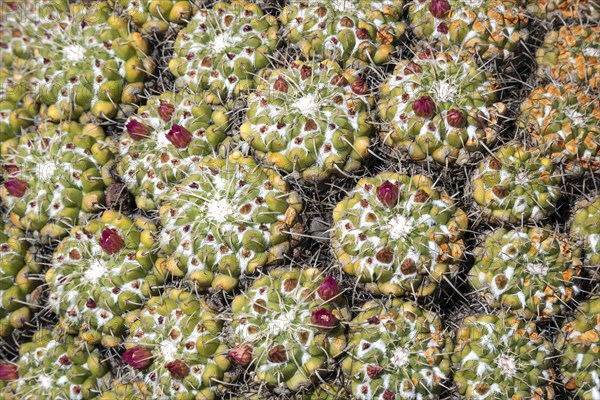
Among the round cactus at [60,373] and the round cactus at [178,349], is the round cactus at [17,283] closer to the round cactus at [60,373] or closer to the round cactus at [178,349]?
the round cactus at [60,373]

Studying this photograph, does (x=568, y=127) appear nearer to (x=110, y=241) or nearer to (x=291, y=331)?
(x=291, y=331)

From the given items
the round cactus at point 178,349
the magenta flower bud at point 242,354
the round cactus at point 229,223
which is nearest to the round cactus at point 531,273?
the round cactus at point 229,223

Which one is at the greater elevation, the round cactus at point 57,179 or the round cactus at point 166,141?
the round cactus at point 166,141

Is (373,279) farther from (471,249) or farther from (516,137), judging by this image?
(516,137)

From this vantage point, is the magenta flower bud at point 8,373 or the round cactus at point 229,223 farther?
the magenta flower bud at point 8,373

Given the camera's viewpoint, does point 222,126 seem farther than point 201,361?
Yes

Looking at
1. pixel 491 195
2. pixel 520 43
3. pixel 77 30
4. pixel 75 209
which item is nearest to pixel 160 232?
pixel 75 209

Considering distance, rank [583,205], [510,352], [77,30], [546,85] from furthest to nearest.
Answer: [77,30]
[546,85]
[583,205]
[510,352]
